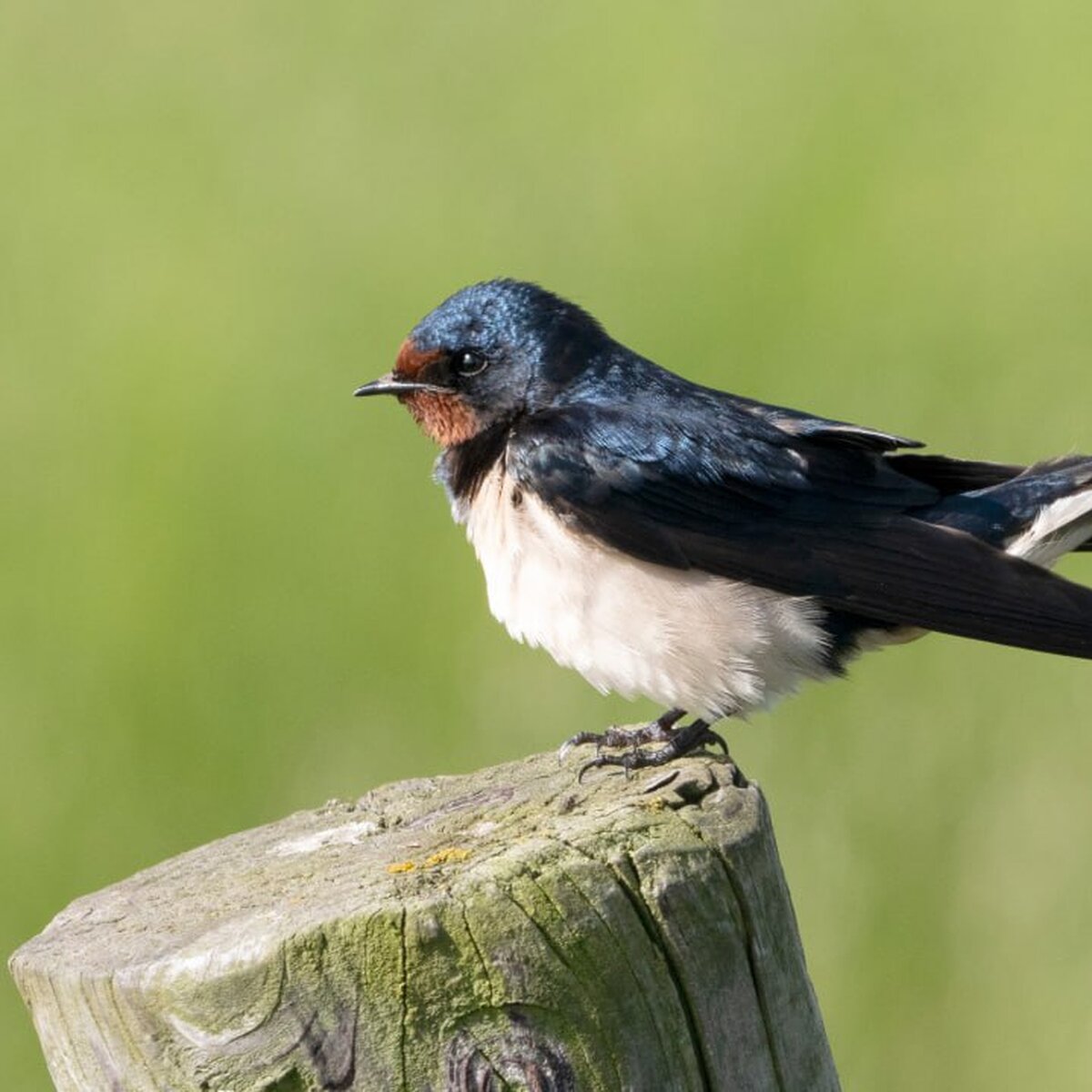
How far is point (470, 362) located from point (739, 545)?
642 mm

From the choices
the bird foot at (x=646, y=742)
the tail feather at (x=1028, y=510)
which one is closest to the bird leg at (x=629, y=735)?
the bird foot at (x=646, y=742)

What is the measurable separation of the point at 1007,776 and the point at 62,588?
248 centimetres

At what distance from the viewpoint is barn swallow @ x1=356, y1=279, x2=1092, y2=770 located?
3.35 meters

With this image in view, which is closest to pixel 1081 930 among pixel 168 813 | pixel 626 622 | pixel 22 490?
pixel 626 622

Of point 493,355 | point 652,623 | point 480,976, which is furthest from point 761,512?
point 480,976

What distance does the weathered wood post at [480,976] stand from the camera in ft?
7.05

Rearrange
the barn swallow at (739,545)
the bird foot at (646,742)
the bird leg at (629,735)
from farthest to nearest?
the barn swallow at (739,545) → the bird leg at (629,735) → the bird foot at (646,742)

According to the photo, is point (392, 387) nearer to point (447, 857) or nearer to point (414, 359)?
point (414, 359)

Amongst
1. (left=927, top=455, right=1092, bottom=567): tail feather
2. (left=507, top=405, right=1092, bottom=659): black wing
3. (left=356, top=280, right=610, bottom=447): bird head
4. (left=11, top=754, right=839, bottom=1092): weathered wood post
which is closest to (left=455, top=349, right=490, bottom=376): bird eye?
(left=356, top=280, right=610, bottom=447): bird head

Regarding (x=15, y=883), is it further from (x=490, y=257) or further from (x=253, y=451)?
(x=490, y=257)

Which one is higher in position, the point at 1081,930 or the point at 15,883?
the point at 15,883

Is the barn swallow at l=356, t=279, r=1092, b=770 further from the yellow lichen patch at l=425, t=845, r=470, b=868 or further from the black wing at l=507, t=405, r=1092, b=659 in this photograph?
the yellow lichen patch at l=425, t=845, r=470, b=868

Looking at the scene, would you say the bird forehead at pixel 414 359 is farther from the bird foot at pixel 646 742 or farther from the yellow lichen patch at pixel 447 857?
the yellow lichen patch at pixel 447 857

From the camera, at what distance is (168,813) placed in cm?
501
